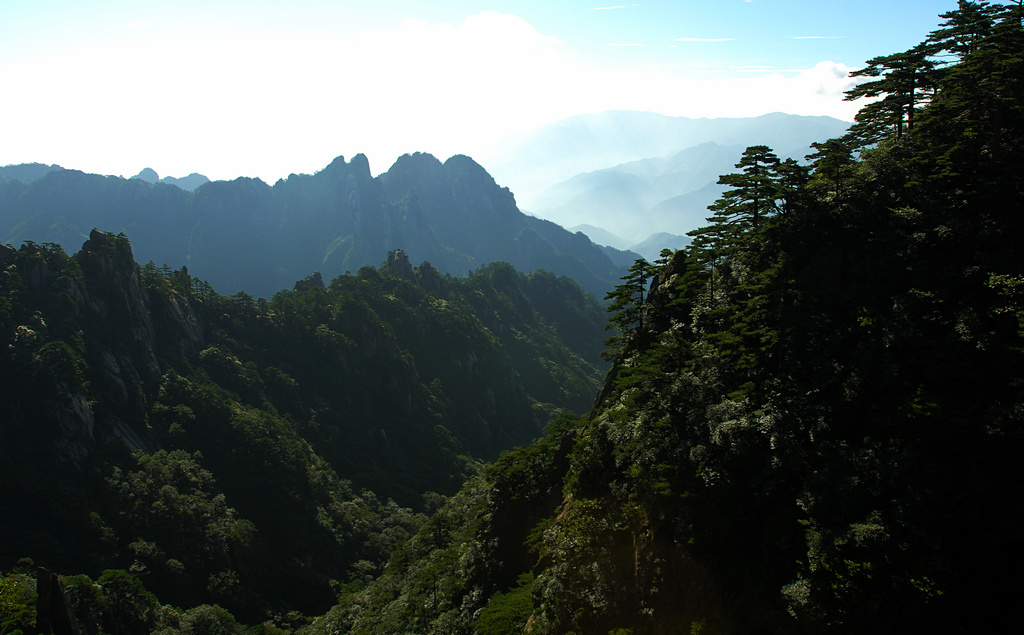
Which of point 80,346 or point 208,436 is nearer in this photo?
point 80,346

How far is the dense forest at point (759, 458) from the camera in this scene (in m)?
19.4

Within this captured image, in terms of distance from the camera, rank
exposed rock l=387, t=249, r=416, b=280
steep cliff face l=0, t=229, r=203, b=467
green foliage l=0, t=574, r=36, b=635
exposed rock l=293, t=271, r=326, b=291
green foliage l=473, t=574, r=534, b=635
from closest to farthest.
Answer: green foliage l=473, t=574, r=534, b=635, green foliage l=0, t=574, r=36, b=635, steep cliff face l=0, t=229, r=203, b=467, exposed rock l=293, t=271, r=326, b=291, exposed rock l=387, t=249, r=416, b=280

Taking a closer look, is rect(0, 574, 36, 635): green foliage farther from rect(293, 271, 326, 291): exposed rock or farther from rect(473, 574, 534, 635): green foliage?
rect(293, 271, 326, 291): exposed rock

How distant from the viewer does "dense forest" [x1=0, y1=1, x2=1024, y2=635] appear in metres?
19.4

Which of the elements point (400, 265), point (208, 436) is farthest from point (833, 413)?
point (400, 265)

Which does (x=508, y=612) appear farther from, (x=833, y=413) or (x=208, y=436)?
(x=208, y=436)

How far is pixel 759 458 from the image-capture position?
81.5ft

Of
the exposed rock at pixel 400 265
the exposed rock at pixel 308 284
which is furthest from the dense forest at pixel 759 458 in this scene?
the exposed rock at pixel 400 265

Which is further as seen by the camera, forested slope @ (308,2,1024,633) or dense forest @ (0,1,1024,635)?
dense forest @ (0,1,1024,635)

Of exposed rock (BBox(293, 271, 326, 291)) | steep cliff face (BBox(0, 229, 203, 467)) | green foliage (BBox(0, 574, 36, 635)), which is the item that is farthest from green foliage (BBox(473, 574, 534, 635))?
exposed rock (BBox(293, 271, 326, 291))

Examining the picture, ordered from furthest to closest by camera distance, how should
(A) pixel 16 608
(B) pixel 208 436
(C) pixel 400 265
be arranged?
(C) pixel 400 265, (B) pixel 208 436, (A) pixel 16 608

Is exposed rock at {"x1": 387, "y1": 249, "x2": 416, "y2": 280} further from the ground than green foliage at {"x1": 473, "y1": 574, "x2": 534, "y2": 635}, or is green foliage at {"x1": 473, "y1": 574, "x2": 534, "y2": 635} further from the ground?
exposed rock at {"x1": 387, "y1": 249, "x2": 416, "y2": 280}

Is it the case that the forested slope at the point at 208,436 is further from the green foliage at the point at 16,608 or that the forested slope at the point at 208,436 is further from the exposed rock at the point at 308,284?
the exposed rock at the point at 308,284

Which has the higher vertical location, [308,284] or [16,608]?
[308,284]
